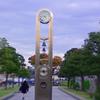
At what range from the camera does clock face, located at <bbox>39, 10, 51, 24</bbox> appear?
23375mm

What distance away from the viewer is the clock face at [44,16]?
2338cm

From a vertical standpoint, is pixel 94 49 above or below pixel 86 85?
above

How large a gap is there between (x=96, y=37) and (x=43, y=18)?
2281cm

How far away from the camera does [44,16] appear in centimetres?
2345

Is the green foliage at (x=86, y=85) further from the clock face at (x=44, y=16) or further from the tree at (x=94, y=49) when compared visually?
the clock face at (x=44, y=16)

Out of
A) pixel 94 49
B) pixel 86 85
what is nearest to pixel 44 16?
pixel 94 49

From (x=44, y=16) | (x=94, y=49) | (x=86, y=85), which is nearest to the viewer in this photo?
(x=44, y=16)

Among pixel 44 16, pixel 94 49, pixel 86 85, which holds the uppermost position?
pixel 94 49

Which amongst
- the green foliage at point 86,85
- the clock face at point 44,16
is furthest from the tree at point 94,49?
the green foliage at point 86,85

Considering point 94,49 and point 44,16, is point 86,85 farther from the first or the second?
point 44,16

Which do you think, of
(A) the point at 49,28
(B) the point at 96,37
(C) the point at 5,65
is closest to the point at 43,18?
(A) the point at 49,28

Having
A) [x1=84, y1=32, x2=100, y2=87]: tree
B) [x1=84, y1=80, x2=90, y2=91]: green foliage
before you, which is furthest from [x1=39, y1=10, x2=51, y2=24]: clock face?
[x1=84, y1=80, x2=90, y2=91]: green foliage

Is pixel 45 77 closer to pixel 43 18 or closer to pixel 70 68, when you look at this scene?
pixel 43 18

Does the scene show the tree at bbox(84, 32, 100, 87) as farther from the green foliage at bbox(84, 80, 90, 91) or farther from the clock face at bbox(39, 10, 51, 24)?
the green foliage at bbox(84, 80, 90, 91)
